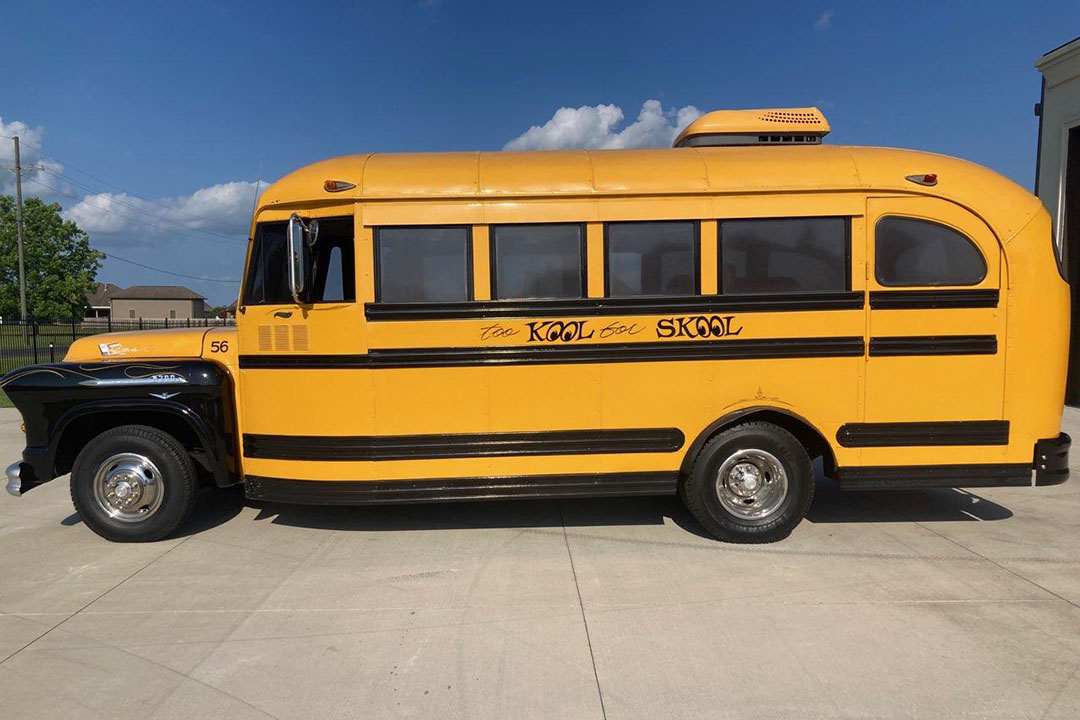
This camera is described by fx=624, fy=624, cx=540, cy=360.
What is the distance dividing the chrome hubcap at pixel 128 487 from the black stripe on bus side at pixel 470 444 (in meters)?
0.97

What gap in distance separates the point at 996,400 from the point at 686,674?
119 inches

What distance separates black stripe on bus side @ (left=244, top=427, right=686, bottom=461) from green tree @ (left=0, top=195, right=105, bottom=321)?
188 ft

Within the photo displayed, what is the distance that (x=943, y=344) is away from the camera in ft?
13.8

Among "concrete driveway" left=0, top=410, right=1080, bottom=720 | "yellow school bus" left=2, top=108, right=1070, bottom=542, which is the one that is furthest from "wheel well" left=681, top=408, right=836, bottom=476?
"concrete driveway" left=0, top=410, right=1080, bottom=720

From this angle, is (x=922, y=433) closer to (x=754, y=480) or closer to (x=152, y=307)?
(x=754, y=480)

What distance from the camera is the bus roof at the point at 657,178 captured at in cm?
415

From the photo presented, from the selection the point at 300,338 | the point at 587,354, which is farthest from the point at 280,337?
the point at 587,354

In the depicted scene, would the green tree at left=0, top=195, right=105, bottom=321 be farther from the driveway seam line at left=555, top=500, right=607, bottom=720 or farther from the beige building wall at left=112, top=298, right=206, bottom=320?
the driveway seam line at left=555, top=500, right=607, bottom=720

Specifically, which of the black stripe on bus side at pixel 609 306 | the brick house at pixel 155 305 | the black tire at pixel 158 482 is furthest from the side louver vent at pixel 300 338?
the brick house at pixel 155 305

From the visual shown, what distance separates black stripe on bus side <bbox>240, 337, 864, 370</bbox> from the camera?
4.17 metres

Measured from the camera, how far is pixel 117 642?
3.20 meters

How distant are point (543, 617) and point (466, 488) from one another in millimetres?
1141

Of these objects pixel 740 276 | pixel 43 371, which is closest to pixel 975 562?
pixel 740 276

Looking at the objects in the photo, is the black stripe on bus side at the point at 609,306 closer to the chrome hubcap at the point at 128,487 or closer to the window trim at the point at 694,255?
the window trim at the point at 694,255
